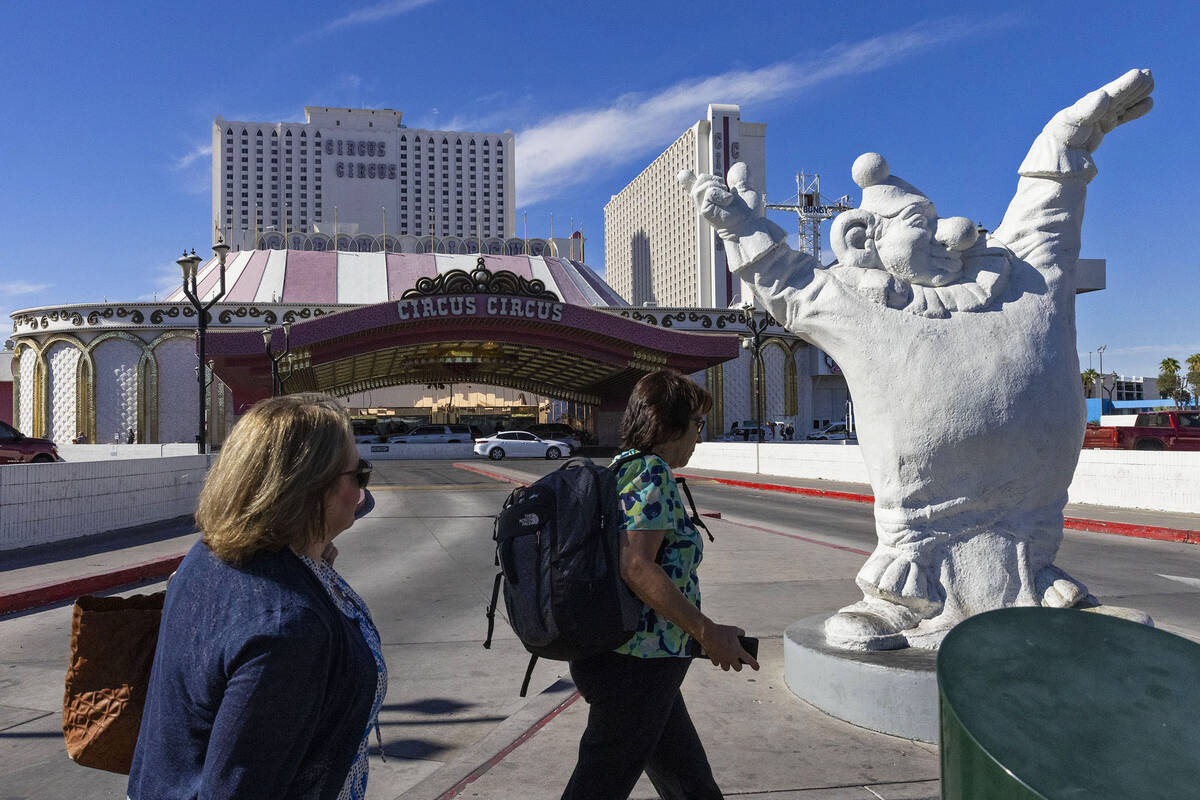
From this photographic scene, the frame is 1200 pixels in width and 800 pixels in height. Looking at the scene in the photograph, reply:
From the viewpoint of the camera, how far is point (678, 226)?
128 meters

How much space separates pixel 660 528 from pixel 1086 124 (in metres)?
3.78

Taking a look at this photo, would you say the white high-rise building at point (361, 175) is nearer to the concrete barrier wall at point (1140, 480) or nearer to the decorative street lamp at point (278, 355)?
the decorative street lamp at point (278, 355)

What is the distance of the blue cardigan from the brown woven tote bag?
0.29m

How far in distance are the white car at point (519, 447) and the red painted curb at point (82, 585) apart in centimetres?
2764

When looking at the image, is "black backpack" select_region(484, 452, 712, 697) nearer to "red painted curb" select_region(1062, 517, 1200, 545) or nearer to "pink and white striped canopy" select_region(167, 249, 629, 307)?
"red painted curb" select_region(1062, 517, 1200, 545)

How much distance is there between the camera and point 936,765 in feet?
12.5

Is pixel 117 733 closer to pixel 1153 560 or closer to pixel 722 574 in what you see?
pixel 722 574

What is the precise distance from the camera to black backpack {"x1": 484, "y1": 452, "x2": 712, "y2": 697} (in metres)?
2.42

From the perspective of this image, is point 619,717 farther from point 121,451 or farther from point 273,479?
point 121,451

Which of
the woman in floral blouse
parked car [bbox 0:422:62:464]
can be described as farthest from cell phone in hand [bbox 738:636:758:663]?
parked car [bbox 0:422:62:464]

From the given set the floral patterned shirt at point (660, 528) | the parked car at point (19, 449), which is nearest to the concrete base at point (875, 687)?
the floral patterned shirt at point (660, 528)

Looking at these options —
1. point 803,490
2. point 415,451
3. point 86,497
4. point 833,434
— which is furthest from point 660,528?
point 833,434

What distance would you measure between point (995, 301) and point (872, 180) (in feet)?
3.09

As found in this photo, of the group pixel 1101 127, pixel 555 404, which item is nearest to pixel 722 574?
pixel 1101 127
